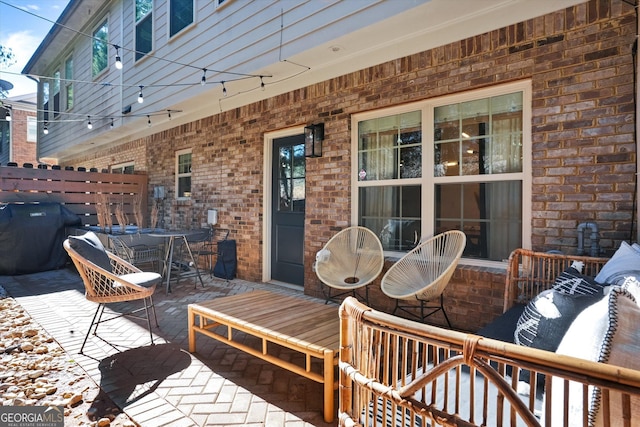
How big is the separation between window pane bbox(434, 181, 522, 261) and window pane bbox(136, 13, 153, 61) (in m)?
5.49

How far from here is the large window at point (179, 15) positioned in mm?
4984

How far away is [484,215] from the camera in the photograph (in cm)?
299

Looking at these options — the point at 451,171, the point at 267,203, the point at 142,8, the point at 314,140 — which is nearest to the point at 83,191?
the point at 142,8

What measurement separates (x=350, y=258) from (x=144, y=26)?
556 centimetres

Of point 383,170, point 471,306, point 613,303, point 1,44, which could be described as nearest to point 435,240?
point 471,306

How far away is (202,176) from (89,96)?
4.22 meters

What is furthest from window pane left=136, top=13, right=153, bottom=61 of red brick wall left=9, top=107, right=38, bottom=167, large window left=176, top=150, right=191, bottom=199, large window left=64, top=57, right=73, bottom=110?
red brick wall left=9, top=107, right=38, bottom=167

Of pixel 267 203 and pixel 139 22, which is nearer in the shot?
pixel 267 203

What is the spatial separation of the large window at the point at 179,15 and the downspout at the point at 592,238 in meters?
5.28

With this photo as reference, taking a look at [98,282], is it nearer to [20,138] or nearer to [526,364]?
[526,364]

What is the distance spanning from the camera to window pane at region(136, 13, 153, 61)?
582cm

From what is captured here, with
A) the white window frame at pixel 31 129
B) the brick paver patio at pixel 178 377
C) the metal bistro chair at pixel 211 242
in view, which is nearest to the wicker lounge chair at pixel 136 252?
the metal bistro chair at pixel 211 242

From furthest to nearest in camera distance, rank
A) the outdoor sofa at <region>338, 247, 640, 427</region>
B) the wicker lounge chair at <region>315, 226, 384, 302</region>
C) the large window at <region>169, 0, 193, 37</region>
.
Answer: the large window at <region>169, 0, 193, 37</region> → the wicker lounge chair at <region>315, 226, 384, 302</region> → the outdoor sofa at <region>338, 247, 640, 427</region>

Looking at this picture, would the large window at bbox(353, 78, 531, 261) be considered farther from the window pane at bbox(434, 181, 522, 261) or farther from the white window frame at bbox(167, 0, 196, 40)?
the white window frame at bbox(167, 0, 196, 40)
